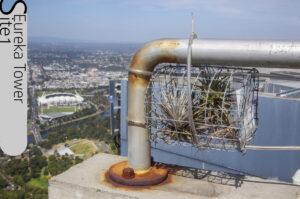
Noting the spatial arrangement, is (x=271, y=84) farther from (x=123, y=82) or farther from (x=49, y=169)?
(x=49, y=169)

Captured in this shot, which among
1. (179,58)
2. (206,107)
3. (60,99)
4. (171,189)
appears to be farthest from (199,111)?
(60,99)

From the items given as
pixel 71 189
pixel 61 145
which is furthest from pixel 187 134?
pixel 61 145

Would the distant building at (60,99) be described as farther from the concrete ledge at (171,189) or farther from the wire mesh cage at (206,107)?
the wire mesh cage at (206,107)

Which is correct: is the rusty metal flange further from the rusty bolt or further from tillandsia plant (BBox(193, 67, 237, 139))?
tillandsia plant (BBox(193, 67, 237, 139))

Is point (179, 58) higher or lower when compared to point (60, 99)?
higher

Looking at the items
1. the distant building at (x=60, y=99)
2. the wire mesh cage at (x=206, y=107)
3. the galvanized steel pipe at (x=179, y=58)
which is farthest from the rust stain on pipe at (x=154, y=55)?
the distant building at (x=60, y=99)

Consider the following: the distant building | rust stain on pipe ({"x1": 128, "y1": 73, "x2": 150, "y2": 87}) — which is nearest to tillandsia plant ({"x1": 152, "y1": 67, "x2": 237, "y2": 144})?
rust stain on pipe ({"x1": 128, "y1": 73, "x2": 150, "y2": 87})

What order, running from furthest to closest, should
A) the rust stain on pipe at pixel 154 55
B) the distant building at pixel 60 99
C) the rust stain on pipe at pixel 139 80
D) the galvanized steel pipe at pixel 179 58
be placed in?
1. the distant building at pixel 60 99
2. the rust stain on pipe at pixel 139 80
3. the rust stain on pipe at pixel 154 55
4. the galvanized steel pipe at pixel 179 58

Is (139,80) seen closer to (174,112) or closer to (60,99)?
(174,112)
